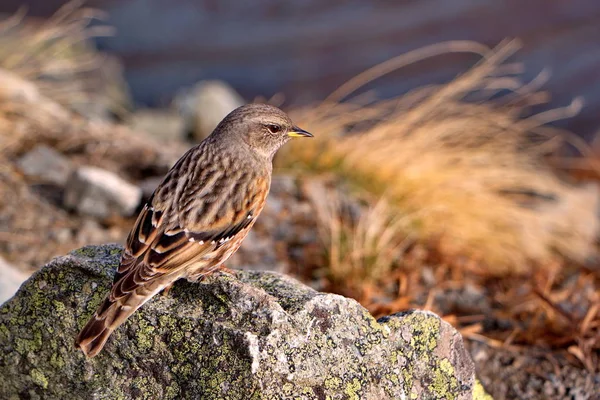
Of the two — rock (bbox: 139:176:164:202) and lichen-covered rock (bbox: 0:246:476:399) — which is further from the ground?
rock (bbox: 139:176:164:202)

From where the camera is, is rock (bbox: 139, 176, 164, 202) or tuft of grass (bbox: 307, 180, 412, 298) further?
rock (bbox: 139, 176, 164, 202)

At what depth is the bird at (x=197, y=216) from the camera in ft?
9.71

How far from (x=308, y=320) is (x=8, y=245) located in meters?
3.50

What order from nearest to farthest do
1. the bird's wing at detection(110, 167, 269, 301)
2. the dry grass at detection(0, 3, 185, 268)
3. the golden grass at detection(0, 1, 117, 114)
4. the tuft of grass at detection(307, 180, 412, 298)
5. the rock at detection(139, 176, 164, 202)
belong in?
the bird's wing at detection(110, 167, 269, 301)
the tuft of grass at detection(307, 180, 412, 298)
the dry grass at detection(0, 3, 185, 268)
the rock at detection(139, 176, 164, 202)
the golden grass at detection(0, 1, 117, 114)

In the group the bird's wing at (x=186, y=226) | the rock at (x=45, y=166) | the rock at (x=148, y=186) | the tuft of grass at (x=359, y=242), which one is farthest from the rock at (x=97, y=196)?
the bird's wing at (x=186, y=226)

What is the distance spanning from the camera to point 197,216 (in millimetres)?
3367

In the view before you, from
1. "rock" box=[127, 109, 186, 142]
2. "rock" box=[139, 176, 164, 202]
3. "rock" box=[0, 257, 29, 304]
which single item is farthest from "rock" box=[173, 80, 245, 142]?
"rock" box=[0, 257, 29, 304]

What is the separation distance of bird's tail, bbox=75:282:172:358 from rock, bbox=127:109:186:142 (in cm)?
670

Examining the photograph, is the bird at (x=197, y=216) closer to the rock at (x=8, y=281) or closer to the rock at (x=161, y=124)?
the rock at (x=8, y=281)

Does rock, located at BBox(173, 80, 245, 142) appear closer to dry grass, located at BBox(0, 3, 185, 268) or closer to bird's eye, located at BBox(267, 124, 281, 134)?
dry grass, located at BBox(0, 3, 185, 268)

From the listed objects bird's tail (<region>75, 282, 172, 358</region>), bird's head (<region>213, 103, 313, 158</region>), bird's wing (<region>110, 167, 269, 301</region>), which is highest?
bird's head (<region>213, 103, 313, 158</region>)

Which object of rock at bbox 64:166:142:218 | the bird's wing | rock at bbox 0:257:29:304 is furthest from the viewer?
rock at bbox 64:166:142:218

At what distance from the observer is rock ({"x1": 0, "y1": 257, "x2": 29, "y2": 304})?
422cm

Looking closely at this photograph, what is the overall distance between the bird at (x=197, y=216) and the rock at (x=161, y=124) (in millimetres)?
5701
